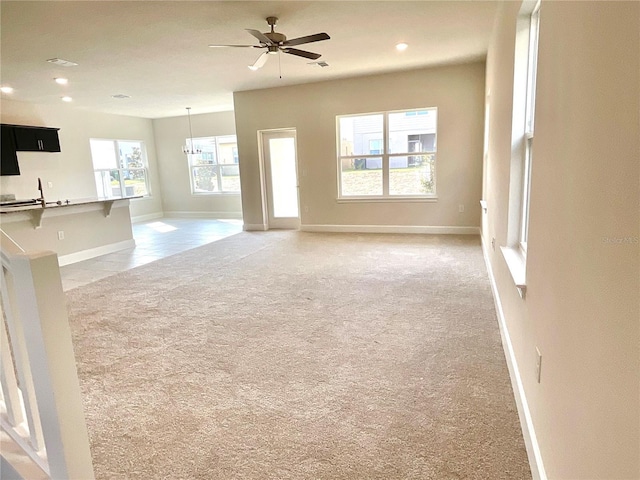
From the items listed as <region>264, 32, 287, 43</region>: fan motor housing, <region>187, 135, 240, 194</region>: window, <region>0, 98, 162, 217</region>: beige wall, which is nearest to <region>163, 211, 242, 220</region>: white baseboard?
<region>187, 135, 240, 194</region>: window

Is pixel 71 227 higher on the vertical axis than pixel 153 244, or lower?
higher

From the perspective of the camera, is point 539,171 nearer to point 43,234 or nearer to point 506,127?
Result: point 506,127

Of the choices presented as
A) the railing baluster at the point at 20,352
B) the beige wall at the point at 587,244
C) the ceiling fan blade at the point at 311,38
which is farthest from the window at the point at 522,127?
the railing baluster at the point at 20,352

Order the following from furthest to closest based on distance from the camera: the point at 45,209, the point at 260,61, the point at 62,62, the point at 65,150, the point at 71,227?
1. the point at 65,150
2. the point at 71,227
3. the point at 45,209
4. the point at 62,62
5. the point at 260,61

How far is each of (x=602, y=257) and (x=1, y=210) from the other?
5869mm

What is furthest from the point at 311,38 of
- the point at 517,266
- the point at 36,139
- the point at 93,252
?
the point at 36,139

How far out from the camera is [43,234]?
17.0 feet

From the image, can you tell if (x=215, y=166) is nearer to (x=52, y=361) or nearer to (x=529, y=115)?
(x=529, y=115)

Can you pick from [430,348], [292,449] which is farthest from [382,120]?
[292,449]

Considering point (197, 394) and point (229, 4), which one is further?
point (229, 4)

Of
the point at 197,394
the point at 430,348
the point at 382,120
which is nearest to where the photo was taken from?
the point at 197,394

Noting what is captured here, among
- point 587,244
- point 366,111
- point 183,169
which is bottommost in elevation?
point 587,244

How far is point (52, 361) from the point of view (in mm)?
1229

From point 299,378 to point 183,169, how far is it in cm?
930
